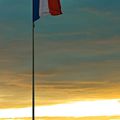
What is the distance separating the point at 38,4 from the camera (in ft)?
246

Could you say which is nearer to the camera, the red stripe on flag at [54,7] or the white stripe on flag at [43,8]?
the red stripe on flag at [54,7]

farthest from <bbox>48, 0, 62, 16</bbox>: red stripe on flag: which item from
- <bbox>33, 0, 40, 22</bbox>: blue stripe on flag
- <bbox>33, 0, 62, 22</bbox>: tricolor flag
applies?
<bbox>33, 0, 40, 22</bbox>: blue stripe on flag

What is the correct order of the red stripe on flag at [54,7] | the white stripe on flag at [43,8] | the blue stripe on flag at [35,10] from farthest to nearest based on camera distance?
the blue stripe on flag at [35,10]
the white stripe on flag at [43,8]
the red stripe on flag at [54,7]

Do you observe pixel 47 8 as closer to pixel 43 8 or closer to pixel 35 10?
pixel 43 8

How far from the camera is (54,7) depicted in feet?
243

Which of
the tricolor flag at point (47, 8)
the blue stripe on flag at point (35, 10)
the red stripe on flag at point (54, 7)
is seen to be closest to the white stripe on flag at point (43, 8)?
the tricolor flag at point (47, 8)

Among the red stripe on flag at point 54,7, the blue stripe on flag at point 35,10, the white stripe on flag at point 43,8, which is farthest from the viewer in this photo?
the blue stripe on flag at point 35,10

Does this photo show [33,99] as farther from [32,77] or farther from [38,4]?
[38,4]

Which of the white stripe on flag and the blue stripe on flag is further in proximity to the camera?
the blue stripe on flag

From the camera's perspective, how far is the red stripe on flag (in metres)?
73.9

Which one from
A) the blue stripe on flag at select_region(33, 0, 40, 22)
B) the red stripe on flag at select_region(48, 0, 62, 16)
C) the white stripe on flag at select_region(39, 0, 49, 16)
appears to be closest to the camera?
the red stripe on flag at select_region(48, 0, 62, 16)

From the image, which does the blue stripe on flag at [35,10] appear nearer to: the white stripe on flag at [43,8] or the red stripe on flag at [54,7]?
the white stripe on flag at [43,8]

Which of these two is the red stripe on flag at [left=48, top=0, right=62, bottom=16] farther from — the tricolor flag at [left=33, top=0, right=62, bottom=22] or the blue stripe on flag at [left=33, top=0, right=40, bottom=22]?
the blue stripe on flag at [left=33, top=0, right=40, bottom=22]

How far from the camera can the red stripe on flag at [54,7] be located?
73875mm
